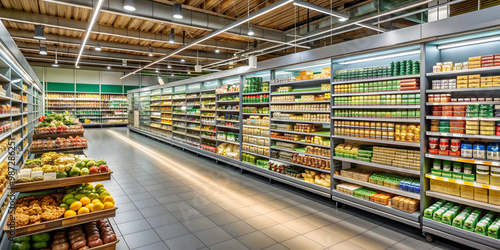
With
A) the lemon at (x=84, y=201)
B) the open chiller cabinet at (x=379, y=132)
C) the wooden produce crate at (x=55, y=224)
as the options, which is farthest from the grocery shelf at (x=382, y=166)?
the lemon at (x=84, y=201)

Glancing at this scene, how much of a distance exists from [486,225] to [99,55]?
50.3 feet

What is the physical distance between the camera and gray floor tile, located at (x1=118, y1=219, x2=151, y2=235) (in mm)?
3926

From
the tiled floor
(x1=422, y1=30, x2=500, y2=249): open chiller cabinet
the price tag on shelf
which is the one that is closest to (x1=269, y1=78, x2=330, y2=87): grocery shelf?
(x1=422, y1=30, x2=500, y2=249): open chiller cabinet

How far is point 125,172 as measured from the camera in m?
7.35

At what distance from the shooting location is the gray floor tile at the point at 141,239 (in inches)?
140

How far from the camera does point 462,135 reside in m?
Answer: 3.48

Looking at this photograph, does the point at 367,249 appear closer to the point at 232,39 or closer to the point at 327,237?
the point at 327,237

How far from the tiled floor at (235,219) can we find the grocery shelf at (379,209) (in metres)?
0.16

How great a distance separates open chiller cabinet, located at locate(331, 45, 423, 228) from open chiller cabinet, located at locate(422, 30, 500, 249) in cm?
20

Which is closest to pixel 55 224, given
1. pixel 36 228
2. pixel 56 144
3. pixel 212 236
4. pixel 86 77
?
pixel 36 228

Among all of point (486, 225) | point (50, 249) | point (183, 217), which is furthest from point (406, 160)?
point (50, 249)

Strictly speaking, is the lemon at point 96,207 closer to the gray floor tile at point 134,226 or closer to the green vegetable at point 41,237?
the green vegetable at point 41,237

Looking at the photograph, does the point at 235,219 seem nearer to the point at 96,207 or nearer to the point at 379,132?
the point at 96,207

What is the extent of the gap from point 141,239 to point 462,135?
14.6 feet
